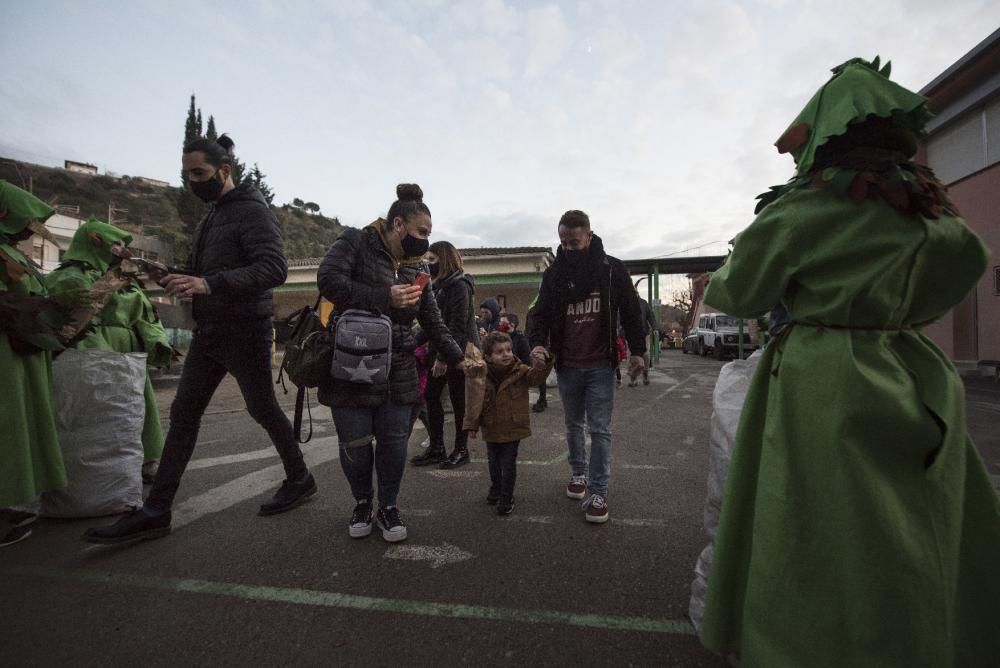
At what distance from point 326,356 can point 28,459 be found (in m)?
1.78

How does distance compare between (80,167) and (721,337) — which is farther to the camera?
(80,167)

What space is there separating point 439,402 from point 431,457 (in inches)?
20.3

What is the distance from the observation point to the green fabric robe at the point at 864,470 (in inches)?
54.1

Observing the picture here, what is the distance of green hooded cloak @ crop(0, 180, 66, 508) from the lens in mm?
2754

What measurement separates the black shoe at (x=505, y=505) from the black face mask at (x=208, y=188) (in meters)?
2.58

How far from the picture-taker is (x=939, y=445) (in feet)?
4.63

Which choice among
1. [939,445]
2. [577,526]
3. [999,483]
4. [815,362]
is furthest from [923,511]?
[999,483]

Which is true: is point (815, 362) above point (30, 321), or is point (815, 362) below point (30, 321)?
below

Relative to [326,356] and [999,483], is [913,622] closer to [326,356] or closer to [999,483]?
[326,356]

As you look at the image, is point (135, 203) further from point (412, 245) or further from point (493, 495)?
point (493, 495)

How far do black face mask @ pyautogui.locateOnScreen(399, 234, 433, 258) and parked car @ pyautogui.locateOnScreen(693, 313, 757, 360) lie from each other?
1792 centimetres

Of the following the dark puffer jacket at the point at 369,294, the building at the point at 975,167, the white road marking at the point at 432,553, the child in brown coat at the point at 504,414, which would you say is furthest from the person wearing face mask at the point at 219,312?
the building at the point at 975,167

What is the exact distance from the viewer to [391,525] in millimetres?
2877

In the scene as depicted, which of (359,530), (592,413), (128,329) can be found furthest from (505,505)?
(128,329)
